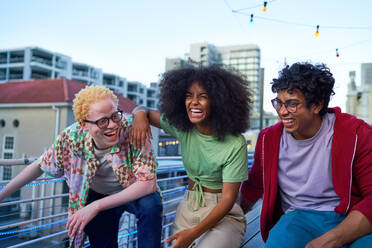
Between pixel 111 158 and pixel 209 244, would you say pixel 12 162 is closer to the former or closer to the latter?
pixel 111 158

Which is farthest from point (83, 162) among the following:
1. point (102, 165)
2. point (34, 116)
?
point (34, 116)

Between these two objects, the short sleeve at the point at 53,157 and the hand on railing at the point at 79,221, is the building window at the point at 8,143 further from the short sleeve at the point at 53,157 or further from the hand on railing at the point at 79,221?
the hand on railing at the point at 79,221

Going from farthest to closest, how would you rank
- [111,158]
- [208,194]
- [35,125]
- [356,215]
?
[35,125] → [208,194] → [111,158] → [356,215]

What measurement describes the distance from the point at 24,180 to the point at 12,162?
393 mm

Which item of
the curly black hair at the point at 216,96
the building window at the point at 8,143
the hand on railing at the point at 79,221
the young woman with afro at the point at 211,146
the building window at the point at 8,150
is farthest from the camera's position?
the building window at the point at 8,143

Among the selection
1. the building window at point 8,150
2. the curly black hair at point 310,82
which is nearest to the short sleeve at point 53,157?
the curly black hair at point 310,82

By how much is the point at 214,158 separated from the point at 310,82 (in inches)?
26.8

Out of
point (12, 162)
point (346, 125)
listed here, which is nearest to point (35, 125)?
point (12, 162)

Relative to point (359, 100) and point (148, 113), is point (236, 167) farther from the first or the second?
point (359, 100)

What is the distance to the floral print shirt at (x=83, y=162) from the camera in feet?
5.36

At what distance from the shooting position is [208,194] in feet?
6.04

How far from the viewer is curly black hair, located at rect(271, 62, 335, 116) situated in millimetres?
1607

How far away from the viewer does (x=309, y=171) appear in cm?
160

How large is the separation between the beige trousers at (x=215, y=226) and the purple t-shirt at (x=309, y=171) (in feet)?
1.07
